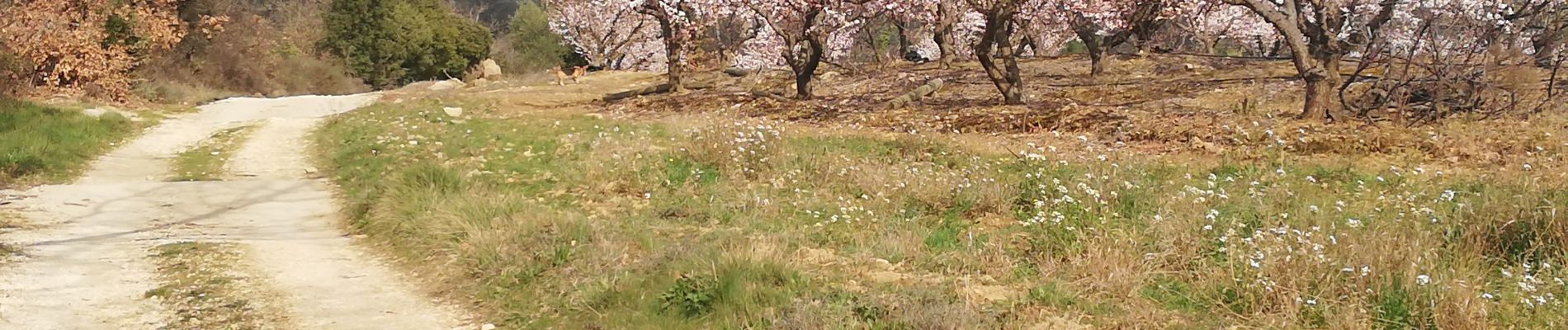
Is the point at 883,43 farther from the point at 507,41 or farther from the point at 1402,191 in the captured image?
the point at 1402,191

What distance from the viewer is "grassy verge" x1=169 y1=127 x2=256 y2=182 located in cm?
1218

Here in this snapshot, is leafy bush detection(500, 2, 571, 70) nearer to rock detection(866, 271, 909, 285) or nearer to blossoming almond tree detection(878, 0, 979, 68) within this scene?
blossoming almond tree detection(878, 0, 979, 68)

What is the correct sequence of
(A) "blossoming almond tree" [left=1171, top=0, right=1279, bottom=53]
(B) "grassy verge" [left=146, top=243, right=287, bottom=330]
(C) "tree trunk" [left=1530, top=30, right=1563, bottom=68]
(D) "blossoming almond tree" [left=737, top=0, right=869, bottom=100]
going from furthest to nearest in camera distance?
(A) "blossoming almond tree" [left=1171, top=0, right=1279, bottom=53] < (D) "blossoming almond tree" [left=737, top=0, right=869, bottom=100] < (C) "tree trunk" [left=1530, top=30, right=1563, bottom=68] < (B) "grassy verge" [left=146, top=243, right=287, bottom=330]

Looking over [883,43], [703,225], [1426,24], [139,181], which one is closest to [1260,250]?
[703,225]

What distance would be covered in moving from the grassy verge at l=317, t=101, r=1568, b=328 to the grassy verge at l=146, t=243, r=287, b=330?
1.11 meters

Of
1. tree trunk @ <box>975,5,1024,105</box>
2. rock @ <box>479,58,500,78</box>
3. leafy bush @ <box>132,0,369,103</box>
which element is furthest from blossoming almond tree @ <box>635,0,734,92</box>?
rock @ <box>479,58,500,78</box>

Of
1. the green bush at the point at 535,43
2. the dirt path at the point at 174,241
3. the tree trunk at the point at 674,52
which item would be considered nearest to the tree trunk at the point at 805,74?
the tree trunk at the point at 674,52

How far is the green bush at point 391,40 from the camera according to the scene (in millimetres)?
44812

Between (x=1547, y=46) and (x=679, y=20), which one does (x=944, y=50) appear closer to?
(x=679, y=20)

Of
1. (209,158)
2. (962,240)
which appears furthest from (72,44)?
(962,240)

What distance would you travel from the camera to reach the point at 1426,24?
12.7 meters

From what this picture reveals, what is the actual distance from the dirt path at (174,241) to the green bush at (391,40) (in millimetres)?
32600

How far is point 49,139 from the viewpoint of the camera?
13.3m

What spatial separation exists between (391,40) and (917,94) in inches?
1311
